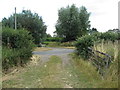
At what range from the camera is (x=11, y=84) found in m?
5.09

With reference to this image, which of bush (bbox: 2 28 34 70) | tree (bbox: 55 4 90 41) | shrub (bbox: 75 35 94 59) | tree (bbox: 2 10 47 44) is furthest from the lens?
tree (bbox: 55 4 90 41)

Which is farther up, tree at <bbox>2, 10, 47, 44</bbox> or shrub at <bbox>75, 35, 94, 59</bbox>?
tree at <bbox>2, 10, 47, 44</bbox>

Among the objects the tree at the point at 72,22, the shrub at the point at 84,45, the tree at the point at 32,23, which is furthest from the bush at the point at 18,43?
the tree at the point at 72,22

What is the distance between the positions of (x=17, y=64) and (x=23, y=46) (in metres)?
1.92

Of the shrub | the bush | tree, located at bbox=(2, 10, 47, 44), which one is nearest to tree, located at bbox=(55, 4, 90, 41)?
tree, located at bbox=(2, 10, 47, 44)

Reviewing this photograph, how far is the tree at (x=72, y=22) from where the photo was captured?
36.9 metres

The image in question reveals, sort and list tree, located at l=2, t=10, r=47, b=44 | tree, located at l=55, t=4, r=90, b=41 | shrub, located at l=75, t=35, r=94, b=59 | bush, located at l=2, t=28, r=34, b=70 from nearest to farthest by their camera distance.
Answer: bush, located at l=2, t=28, r=34, b=70 → shrub, located at l=75, t=35, r=94, b=59 → tree, located at l=2, t=10, r=47, b=44 → tree, located at l=55, t=4, r=90, b=41

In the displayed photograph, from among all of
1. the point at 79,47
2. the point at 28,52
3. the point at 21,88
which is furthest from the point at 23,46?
the point at 21,88

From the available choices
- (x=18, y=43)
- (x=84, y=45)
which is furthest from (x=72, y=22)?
(x=18, y=43)

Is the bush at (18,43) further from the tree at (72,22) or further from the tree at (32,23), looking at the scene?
the tree at (72,22)

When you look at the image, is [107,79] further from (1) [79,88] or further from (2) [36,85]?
(2) [36,85]

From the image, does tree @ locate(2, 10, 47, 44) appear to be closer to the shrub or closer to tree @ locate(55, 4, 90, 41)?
tree @ locate(55, 4, 90, 41)

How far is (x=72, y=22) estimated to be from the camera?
120ft

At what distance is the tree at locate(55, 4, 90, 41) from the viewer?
36906 millimetres
